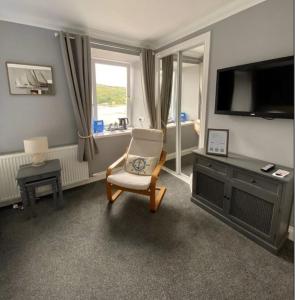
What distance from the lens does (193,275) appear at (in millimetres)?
1504

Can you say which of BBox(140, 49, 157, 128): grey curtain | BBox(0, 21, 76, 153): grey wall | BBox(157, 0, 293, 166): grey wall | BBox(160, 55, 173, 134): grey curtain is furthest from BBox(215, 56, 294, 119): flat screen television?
BBox(0, 21, 76, 153): grey wall

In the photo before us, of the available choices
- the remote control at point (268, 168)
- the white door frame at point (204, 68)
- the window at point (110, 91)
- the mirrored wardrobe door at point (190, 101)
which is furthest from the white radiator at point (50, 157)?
the remote control at point (268, 168)

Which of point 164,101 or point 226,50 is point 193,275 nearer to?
point 226,50

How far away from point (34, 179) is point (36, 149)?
369 mm

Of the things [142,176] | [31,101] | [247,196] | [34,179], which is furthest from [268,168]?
[31,101]

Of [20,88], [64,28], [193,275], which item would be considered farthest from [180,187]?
[64,28]

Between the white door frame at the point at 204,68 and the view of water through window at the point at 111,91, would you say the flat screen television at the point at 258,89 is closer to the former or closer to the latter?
the white door frame at the point at 204,68

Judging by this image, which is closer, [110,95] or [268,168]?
[268,168]

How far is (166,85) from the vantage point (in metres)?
3.37

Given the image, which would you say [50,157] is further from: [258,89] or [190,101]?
[258,89]

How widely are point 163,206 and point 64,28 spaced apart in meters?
2.79

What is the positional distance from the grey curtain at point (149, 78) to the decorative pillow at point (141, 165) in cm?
114

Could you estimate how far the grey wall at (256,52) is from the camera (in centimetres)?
174

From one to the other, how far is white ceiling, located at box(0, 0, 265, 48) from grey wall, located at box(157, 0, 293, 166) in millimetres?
150
